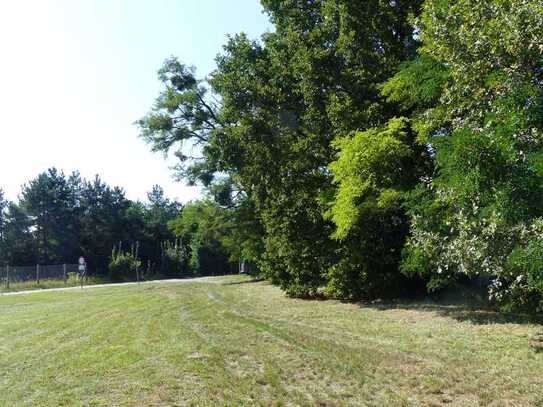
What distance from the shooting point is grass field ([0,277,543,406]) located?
20.5ft

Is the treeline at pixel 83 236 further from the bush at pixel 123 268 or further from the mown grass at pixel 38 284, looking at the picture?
the mown grass at pixel 38 284

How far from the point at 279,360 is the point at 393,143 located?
8.05 meters

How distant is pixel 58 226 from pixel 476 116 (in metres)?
71.4

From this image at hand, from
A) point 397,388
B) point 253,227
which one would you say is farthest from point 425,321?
point 253,227

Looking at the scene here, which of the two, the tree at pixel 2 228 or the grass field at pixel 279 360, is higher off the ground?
the tree at pixel 2 228

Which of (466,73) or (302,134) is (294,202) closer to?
(302,134)

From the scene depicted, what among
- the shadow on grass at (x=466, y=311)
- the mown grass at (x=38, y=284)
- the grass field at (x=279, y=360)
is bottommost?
the grass field at (x=279, y=360)

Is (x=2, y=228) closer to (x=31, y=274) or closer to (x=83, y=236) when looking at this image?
(x=83, y=236)

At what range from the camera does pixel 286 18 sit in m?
21.7

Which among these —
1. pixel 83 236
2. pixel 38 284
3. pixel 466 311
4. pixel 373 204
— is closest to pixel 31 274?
pixel 38 284

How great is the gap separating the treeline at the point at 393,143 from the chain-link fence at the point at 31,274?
22898 millimetres

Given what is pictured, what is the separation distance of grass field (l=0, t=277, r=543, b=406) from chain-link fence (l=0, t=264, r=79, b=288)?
31.2m

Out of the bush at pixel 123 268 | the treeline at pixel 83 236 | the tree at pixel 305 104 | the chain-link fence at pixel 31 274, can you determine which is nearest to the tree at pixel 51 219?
the treeline at pixel 83 236

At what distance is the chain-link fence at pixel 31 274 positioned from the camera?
41.4 metres
